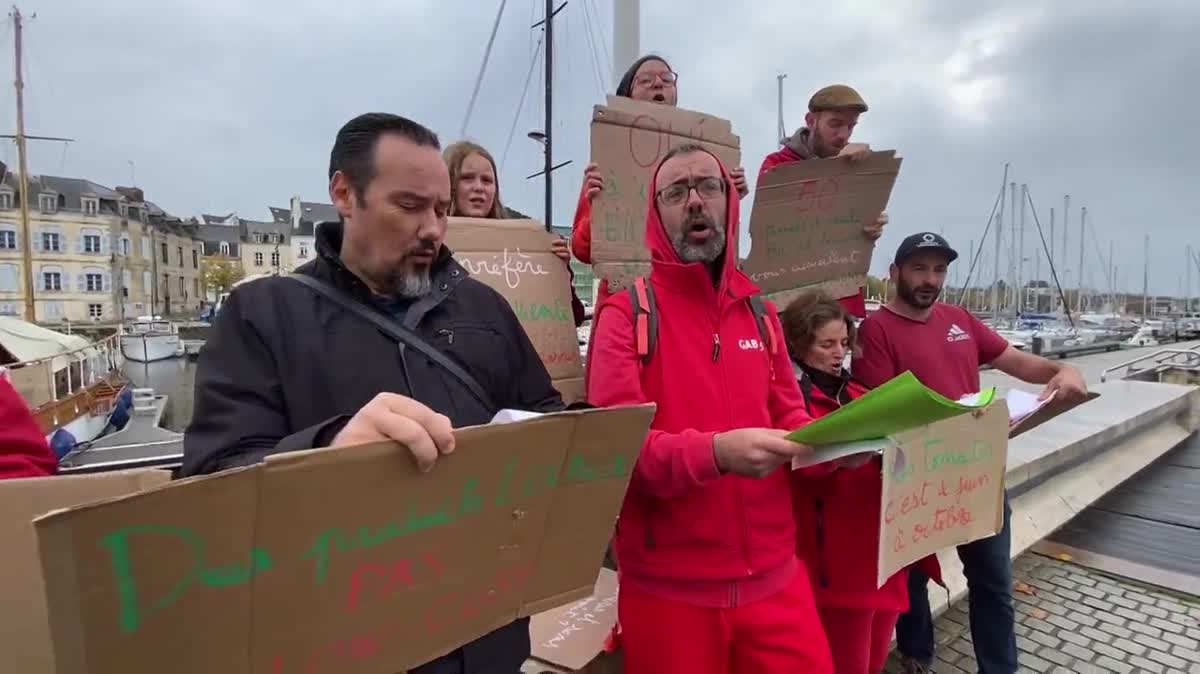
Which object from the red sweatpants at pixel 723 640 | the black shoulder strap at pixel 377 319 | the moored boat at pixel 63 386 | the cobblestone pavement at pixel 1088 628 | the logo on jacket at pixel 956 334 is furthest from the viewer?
the moored boat at pixel 63 386

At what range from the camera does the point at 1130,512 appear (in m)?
5.41

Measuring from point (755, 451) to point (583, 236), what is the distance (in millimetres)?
1419

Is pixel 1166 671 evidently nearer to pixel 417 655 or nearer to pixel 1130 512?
pixel 1130 512

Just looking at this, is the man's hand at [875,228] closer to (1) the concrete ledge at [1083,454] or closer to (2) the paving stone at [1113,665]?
(1) the concrete ledge at [1083,454]

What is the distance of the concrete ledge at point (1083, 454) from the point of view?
15.7ft

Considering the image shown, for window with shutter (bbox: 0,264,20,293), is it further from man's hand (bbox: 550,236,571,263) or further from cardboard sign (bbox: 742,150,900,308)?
cardboard sign (bbox: 742,150,900,308)

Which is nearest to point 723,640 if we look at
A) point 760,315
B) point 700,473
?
point 700,473

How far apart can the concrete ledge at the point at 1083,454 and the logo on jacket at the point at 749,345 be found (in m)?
2.50

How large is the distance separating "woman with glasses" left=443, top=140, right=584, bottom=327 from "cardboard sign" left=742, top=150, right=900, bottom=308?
87 centimetres

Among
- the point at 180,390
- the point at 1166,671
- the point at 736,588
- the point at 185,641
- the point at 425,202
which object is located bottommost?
the point at 180,390

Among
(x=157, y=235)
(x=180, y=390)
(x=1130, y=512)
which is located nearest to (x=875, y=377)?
(x=1130, y=512)

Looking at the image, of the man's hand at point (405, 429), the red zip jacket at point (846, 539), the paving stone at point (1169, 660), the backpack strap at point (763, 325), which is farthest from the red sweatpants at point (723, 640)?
the paving stone at point (1169, 660)

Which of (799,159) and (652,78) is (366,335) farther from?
(799,159)

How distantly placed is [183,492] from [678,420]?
137 centimetres
